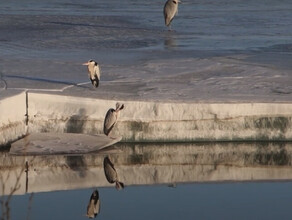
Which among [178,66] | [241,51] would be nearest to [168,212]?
[178,66]

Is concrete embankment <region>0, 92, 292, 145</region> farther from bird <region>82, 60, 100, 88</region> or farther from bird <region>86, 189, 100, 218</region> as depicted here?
bird <region>86, 189, 100, 218</region>

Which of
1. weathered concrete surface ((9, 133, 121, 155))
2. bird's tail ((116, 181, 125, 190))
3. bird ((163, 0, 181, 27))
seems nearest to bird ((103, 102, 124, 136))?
weathered concrete surface ((9, 133, 121, 155))

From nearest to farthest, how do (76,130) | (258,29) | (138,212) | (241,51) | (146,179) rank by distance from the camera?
(138,212) < (146,179) < (76,130) < (241,51) < (258,29)

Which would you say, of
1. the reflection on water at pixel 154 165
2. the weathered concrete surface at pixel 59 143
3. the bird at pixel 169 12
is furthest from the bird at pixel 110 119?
the bird at pixel 169 12

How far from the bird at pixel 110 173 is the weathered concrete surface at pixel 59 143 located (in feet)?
0.55

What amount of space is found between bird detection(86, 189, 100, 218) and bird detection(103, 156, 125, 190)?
1.25 feet

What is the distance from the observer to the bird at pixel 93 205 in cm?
892

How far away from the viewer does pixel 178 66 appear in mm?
13992

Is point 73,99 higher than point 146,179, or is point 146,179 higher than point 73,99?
point 73,99

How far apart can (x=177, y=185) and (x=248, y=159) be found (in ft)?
3.71

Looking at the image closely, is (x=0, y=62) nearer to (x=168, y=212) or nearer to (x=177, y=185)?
(x=177, y=185)

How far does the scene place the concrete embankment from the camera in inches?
441

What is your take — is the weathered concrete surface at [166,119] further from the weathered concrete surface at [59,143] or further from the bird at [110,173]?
the bird at [110,173]

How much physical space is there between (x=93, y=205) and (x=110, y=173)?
1294 mm
